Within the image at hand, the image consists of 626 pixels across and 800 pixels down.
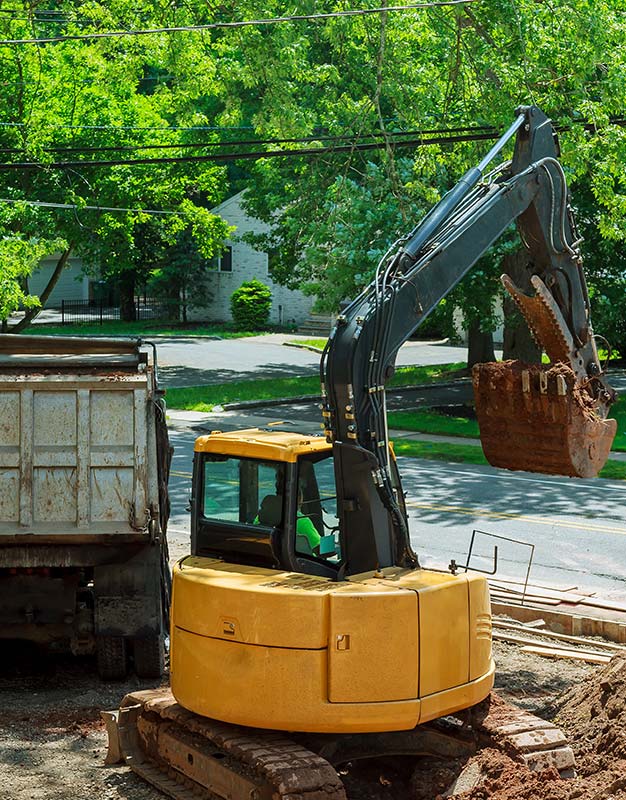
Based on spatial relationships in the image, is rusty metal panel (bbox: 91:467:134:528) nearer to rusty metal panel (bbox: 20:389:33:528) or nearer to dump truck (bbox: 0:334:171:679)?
dump truck (bbox: 0:334:171:679)

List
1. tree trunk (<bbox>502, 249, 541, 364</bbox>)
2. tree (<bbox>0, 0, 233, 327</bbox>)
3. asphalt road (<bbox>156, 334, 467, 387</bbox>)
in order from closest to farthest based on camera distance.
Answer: tree trunk (<bbox>502, 249, 541, 364</bbox>) → tree (<bbox>0, 0, 233, 327</bbox>) → asphalt road (<bbox>156, 334, 467, 387</bbox>)

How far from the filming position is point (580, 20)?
20.1 meters

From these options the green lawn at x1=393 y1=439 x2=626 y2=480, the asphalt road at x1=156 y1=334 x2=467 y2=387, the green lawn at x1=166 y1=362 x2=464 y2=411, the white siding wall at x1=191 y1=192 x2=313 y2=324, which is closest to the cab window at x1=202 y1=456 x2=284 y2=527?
the green lawn at x1=393 y1=439 x2=626 y2=480

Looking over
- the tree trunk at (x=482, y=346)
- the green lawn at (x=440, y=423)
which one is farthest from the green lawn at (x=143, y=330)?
the green lawn at (x=440, y=423)

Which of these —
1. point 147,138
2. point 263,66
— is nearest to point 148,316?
point 147,138

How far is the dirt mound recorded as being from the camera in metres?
8.75

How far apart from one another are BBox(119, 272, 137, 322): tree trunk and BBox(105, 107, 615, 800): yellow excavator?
173 feet

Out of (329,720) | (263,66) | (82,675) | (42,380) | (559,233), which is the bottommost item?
(82,675)

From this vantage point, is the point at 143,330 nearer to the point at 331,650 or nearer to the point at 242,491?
the point at 242,491

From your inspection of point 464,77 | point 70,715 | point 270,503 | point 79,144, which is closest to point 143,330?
point 79,144

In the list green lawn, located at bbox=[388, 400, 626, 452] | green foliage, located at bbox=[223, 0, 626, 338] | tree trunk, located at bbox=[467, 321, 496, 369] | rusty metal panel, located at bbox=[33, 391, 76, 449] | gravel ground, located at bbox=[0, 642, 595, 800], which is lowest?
gravel ground, located at bbox=[0, 642, 595, 800]

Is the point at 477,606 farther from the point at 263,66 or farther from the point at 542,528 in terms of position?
the point at 263,66

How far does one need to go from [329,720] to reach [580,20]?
15.3 metres

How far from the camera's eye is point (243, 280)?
59469 millimetres
